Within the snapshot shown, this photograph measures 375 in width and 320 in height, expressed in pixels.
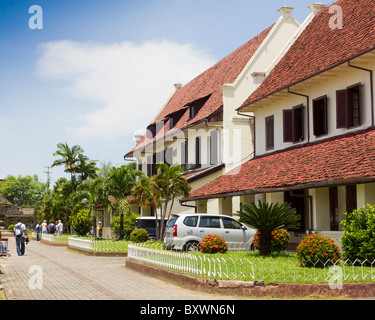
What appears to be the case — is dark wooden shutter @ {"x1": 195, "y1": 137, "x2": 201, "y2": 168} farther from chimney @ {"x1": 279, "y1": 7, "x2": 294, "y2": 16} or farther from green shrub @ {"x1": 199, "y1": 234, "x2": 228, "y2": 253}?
green shrub @ {"x1": 199, "y1": 234, "x2": 228, "y2": 253}

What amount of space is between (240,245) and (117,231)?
61.7 ft

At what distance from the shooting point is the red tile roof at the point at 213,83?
32.0m

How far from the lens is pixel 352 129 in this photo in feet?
61.1

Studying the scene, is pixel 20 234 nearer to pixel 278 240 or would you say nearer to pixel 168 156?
pixel 278 240

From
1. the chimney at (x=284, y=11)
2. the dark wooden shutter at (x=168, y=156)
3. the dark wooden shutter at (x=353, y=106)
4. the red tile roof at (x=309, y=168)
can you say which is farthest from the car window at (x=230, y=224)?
the dark wooden shutter at (x=168, y=156)

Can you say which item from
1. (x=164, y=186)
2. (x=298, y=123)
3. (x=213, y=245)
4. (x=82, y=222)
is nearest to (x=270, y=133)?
(x=298, y=123)

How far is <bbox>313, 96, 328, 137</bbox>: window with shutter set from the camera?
20.8 meters

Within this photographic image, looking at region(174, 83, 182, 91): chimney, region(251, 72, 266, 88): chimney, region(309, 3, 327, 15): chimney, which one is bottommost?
region(251, 72, 266, 88): chimney

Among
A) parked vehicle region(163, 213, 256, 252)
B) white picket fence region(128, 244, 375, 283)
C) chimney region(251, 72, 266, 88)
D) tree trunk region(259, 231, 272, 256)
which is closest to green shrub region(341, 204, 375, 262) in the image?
white picket fence region(128, 244, 375, 283)

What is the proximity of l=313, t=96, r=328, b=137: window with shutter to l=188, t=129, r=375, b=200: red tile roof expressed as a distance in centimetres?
64

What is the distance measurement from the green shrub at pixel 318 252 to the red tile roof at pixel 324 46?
272 inches
